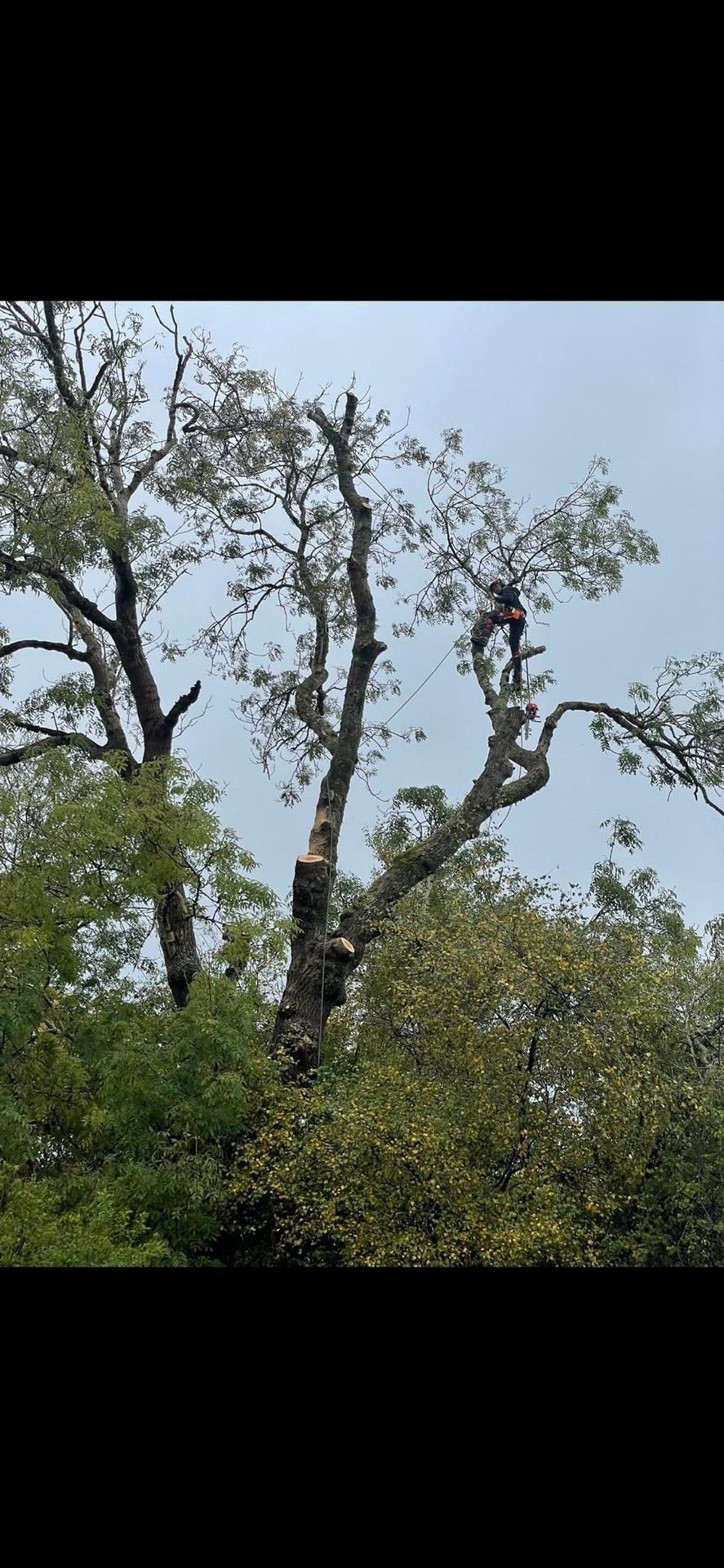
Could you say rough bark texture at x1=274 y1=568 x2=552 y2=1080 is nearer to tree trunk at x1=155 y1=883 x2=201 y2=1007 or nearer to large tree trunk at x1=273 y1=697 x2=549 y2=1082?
large tree trunk at x1=273 y1=697 x2=549 y2=1082

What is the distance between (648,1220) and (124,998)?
2.85 m

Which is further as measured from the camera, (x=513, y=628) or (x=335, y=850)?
(x=513, y=628)

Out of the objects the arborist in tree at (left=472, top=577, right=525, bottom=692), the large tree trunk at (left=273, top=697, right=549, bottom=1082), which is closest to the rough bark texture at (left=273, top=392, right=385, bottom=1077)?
the large tree trunk at (left=273, top=697, right=549, bottom=1082)

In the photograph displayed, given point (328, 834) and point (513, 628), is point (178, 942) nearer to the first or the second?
point (328, 834)

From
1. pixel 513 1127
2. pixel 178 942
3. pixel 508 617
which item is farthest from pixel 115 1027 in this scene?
pixel 508 617

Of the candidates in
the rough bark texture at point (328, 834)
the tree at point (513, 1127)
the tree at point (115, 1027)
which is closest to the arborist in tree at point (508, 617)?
the rough bark texture at point (328, 834)

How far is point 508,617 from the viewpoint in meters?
7.61

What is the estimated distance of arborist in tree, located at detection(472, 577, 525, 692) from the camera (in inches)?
300
